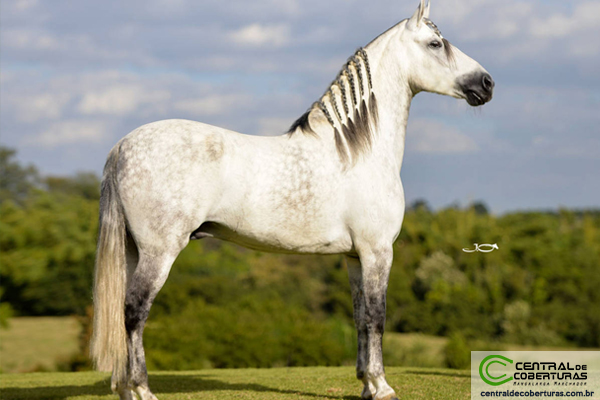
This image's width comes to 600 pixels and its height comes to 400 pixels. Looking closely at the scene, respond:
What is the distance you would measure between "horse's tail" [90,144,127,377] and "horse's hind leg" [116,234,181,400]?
78 mm

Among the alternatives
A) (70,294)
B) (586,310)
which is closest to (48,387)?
(70,294)

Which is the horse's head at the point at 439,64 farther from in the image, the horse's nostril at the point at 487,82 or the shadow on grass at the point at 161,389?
the shadow on grass at the point at 161,389

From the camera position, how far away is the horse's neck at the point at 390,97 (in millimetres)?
5549

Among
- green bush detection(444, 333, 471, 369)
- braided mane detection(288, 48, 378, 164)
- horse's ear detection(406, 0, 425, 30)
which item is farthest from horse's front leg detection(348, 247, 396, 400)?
green bush detection(444, 333, 471, 369)

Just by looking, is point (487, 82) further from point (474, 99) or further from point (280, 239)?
point (280, 239)

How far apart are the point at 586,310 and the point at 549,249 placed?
4.09m

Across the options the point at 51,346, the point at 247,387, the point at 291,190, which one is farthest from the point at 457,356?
the point at 51,346

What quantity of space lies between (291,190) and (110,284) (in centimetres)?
152

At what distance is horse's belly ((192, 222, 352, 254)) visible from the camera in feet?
16.3

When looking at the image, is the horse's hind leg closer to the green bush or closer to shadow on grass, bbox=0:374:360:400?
shadow on grass, bbox=0:374:360:400

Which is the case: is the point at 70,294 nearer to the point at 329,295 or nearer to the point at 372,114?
the point at 329,295

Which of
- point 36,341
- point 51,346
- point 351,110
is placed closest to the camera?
point 351,110

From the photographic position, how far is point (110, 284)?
4.84m

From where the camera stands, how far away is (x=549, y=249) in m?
29.2
